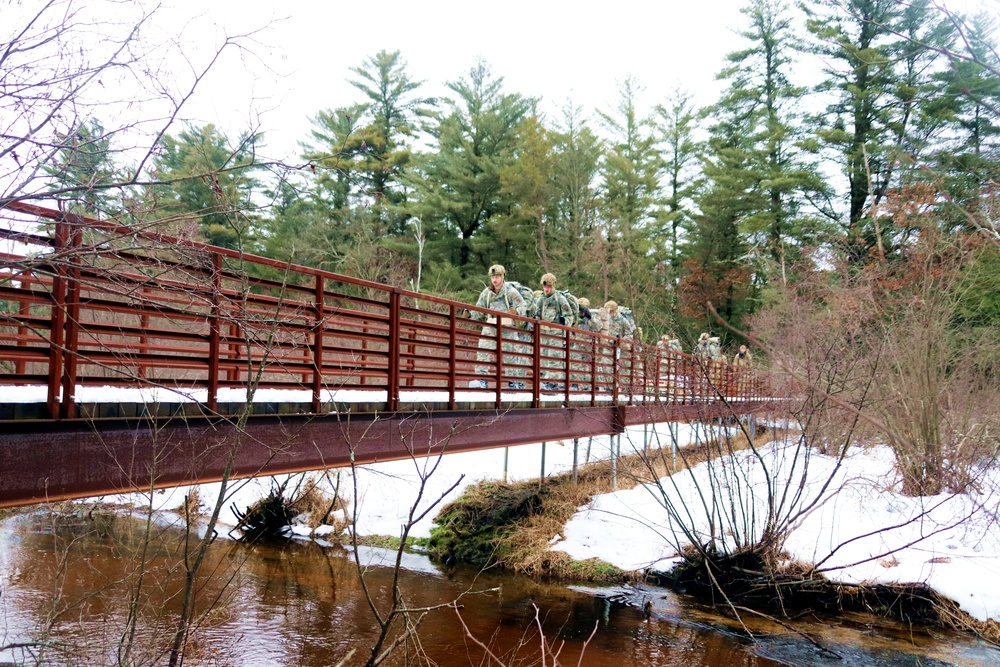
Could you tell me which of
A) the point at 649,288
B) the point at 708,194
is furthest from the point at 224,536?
the point at 708,194

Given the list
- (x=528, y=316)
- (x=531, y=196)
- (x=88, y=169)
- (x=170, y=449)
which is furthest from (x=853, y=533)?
(x=531, y=196)

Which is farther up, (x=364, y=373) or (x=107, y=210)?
(x=107, y=210)

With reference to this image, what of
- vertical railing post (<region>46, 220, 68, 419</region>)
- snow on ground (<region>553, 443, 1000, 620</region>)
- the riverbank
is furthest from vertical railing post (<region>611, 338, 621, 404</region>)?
vertical railing post (<region>46, 220, 68, 419</region>)

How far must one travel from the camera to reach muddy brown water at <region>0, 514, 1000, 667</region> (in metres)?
7.86

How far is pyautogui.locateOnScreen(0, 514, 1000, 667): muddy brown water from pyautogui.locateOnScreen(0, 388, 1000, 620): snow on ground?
993 mm

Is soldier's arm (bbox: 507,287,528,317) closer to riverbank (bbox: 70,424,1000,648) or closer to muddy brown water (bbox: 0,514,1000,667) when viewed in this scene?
riverbank (bbox: 70,424,1000,648)

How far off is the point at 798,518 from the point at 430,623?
594cm

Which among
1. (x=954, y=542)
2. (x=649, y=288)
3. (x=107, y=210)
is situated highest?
(x=649, y=288)

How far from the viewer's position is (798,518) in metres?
11.5

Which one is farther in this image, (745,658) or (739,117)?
(739,117)

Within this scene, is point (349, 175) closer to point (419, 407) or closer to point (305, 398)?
point (305, 398)

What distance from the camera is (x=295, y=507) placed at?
589 inches

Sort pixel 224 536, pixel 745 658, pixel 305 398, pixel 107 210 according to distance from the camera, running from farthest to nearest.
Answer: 1. pixel 224 536
2. pixel 745 658
3. pixel 305 398
4. pixel 107 210

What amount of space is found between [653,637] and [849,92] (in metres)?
28.2
